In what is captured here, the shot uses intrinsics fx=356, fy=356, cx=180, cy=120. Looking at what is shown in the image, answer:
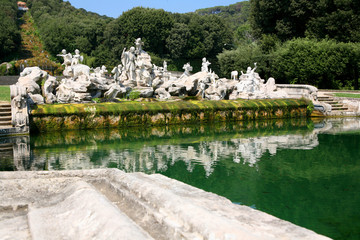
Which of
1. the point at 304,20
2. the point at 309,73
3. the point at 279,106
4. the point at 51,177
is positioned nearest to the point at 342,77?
the point at 309,73

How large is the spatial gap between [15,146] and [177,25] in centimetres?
4166

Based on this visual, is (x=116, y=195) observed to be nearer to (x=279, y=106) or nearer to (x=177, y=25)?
(x=279, y=106)

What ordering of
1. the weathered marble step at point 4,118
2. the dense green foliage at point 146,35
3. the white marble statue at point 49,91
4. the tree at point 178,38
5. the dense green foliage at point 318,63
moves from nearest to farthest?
the weathered marble step at point 4,118
the white marble statue at point 49,91
the dense green foliage at point 318,63
the dense green foliage at point 146,35
the tree at point 178,38

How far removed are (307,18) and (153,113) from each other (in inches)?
958

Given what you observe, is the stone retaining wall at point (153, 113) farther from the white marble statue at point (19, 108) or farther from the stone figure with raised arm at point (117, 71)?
the stone figure with raised arm at point (117, 71)

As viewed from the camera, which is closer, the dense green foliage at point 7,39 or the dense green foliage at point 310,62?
the dense green foliage at point 310,62

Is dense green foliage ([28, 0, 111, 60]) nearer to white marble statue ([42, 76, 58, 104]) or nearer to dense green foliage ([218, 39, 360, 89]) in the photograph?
dense green foliage ([218, 39, 360, 89])

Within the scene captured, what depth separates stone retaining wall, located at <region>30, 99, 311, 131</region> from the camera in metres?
14.5

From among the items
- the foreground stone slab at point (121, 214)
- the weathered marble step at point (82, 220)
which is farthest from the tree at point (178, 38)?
the weathered marble step at point (82, 220)

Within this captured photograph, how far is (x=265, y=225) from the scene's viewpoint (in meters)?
2.66

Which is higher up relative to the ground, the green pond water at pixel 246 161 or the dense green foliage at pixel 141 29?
the dense green foliage at pixel 141 29

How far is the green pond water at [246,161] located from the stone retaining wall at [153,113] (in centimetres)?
91

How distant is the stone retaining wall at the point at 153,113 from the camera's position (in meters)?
14.5

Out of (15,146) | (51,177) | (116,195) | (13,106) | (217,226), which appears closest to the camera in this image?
(217,226)
